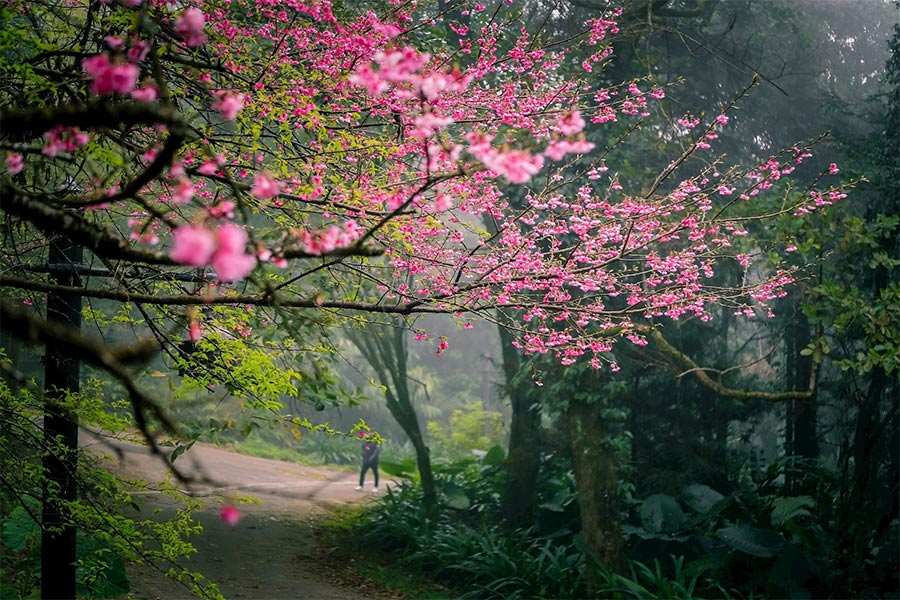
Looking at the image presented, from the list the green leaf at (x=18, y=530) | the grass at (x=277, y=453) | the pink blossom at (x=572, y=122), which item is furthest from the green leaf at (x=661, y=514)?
the grass at (x=277, y=453)

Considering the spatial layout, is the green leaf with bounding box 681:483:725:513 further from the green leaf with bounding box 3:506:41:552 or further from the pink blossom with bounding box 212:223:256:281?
the pink blossom with bounding box 212:223:256:281

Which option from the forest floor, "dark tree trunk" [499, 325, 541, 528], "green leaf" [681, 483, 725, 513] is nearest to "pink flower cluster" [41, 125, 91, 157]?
the forest floor

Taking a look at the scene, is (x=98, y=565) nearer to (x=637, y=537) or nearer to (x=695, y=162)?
(x=637, y=537)

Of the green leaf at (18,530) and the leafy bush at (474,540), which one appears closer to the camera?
the green leaf at (18,530)

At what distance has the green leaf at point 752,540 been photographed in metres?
6.88

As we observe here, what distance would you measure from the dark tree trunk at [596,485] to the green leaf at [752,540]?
107 centimetres

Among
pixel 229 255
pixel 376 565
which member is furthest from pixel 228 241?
pixel 376 565

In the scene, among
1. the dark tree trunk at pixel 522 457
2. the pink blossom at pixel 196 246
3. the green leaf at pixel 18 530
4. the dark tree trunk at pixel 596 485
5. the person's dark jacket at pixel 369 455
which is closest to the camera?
Answer: the pink blossom at pixel 196 246

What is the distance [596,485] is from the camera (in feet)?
25.5

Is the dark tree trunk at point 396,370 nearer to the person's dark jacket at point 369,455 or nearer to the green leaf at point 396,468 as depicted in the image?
the green leaf at point 396,468

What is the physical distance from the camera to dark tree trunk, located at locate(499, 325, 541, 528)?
9836 mm

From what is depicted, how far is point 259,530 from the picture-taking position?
1028cm

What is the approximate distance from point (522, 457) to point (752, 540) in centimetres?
355

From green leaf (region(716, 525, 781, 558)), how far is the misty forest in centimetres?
4
